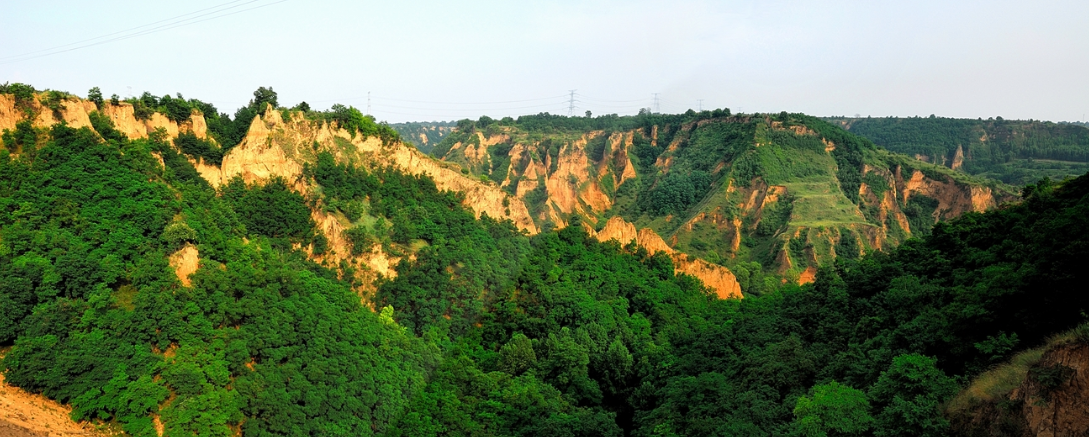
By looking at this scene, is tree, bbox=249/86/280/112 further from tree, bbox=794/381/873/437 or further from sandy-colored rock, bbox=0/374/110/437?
tree, bbox=794/381/873/437

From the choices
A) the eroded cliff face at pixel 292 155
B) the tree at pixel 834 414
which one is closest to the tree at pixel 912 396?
the tree at pixel 834 414

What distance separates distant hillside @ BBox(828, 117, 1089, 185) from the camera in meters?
115

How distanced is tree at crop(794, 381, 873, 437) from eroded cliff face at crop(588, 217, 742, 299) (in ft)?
89.8

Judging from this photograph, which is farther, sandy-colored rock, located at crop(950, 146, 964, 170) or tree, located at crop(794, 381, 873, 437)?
sandy-colored rock, located at crop(950, 146, 964, 170)

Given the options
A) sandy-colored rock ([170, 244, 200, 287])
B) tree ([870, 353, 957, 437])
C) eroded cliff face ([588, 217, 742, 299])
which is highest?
sandy-colored rock ([170, 244, 200, 287])

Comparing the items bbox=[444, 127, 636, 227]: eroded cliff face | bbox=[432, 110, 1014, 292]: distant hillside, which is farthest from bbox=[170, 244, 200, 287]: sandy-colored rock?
bbox=[444, 127, 636, 227]: eroded cliff face

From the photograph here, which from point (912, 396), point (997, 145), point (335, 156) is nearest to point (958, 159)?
point (997, 145)

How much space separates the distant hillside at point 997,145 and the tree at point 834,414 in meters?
96.6

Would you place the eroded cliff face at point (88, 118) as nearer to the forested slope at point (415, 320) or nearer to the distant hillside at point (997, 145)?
the forested slope at point (415, 320)

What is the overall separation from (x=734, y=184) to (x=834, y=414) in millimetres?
66042

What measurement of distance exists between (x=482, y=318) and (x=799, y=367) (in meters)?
19.3

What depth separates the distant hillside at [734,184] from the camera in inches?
2994

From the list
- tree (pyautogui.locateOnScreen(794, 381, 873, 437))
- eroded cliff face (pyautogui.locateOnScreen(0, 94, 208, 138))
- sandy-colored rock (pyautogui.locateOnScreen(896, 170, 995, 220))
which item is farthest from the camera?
sandy-colored rock (pyautogui.locateOnScreen(896, 170, 995, 220))

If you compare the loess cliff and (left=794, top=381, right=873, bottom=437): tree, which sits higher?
the loess cliff
